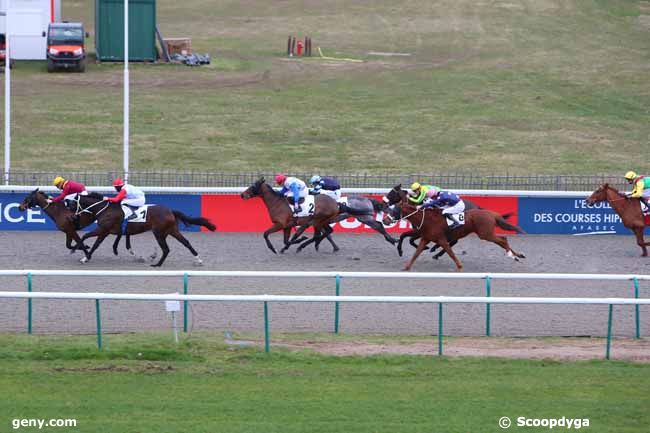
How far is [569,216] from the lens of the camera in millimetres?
22734

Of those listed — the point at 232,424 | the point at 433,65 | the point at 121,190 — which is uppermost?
the point at 433,65

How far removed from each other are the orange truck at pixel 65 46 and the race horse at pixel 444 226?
23.7 metres

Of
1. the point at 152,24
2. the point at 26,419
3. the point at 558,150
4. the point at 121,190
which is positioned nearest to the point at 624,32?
the point at 558,150

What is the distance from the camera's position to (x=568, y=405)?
33.3 ft

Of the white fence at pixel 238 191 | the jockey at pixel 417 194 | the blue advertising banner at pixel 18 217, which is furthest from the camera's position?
the blue advertising banner at pixel 18 217

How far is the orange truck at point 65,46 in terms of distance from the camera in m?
39.5

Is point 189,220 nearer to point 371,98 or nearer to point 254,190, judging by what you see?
point 254,190

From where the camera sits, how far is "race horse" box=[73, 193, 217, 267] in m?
18.6

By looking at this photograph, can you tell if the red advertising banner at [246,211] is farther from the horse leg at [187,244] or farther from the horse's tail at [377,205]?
the horse leg at [187,244]

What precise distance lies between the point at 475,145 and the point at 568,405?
2487 centimetres

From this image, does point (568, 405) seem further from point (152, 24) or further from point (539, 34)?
point (539, 34)

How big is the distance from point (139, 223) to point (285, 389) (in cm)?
857

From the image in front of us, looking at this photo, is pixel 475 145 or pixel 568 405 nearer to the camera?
pixel 568 405

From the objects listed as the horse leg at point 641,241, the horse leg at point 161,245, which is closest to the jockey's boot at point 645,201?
the horse leg at point 641,241
